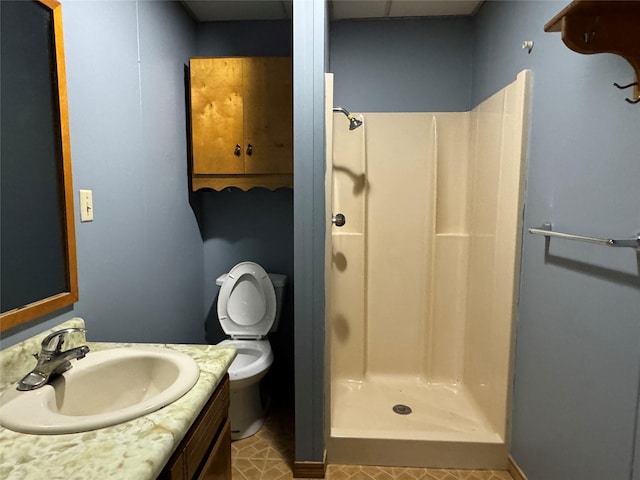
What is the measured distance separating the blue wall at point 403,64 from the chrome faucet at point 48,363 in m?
1.93

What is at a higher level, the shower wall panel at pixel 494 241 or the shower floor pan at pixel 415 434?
the shower wall panel at pixel 494 241

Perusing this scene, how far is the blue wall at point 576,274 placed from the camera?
3.55 feet

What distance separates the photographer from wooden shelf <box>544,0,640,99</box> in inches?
36.5

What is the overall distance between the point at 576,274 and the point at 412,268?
1179 mm

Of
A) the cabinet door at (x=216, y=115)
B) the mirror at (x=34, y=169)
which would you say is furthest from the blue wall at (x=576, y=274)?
the mirror at (x=34, y=169)

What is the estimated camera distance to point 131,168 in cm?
164

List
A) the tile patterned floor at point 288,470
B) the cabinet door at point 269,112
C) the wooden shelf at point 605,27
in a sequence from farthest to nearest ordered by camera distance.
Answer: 1. the cabinet door at point 269,112
2. the tile patterned floor at point 288,470
3. the wooden shelf at point 605,27

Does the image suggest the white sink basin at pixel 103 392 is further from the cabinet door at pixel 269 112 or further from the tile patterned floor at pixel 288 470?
the cabinet door at pixel 269 112

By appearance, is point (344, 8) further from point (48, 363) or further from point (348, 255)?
point (48, 363)

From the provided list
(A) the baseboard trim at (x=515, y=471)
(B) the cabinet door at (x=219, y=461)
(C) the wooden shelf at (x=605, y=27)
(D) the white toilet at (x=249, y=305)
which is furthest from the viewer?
(D) the white toilet at (x=249, y=305)

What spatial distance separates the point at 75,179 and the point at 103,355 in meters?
0.58

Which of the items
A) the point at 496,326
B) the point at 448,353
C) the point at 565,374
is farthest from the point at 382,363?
the point at 565,374

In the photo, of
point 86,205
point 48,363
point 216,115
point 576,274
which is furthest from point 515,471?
point 216,115

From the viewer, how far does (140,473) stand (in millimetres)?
667
